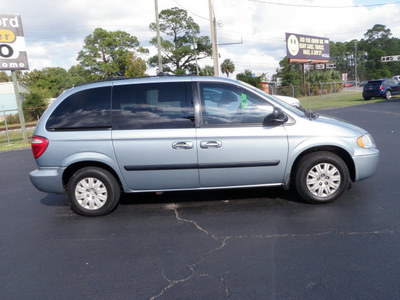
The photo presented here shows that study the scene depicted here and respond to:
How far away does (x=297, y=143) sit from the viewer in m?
4.54

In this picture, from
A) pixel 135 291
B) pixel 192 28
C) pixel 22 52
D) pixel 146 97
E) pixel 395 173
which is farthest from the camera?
pixel 192 28

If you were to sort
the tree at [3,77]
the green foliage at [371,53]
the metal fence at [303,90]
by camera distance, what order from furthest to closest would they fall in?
the green foliage at [371,53] → the tree at [3,77] → the metal fence at [303,90]

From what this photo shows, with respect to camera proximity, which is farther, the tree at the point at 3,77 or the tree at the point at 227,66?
the tree at the point at 3,77

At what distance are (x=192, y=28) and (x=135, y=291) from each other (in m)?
52.3

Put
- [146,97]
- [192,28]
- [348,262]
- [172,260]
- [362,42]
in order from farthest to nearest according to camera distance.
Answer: [362,42] < [192,28] < [146,97] < [172,260] < [348,262]

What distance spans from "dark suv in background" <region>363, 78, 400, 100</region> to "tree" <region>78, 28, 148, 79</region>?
36656 mm

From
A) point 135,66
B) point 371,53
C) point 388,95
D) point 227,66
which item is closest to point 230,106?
point 388,95

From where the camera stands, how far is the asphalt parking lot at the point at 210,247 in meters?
2.91

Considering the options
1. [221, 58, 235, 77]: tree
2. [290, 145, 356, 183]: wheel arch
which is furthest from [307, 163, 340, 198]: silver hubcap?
[221, 58, 235, 77]: tree

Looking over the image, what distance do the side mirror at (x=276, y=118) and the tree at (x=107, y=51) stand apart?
5133 cm

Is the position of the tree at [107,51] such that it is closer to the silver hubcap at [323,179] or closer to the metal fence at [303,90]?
the metal fence at [303,90]

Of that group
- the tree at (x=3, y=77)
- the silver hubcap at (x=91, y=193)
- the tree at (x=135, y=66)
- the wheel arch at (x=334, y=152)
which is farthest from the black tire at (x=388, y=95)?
the tree at (x=3, y=77)

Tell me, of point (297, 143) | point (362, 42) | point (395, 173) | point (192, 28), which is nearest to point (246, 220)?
point (297, 143)

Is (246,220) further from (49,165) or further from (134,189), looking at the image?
(49,165)
